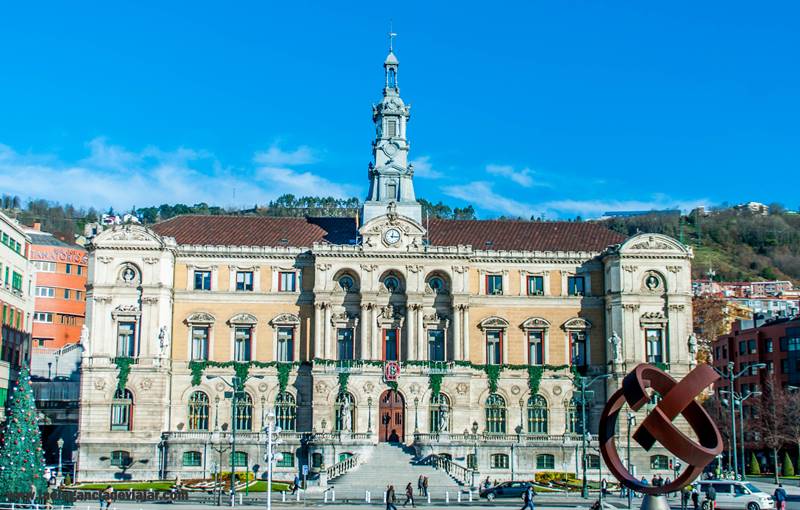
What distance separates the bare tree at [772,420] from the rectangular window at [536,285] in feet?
77.4

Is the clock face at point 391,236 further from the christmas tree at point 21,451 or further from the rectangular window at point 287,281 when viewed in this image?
the christmas tree at point 21,451

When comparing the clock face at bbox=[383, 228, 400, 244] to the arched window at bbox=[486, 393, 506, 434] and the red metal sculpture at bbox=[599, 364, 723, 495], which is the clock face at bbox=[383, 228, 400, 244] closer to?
the arched window at bbox=[486, 393, 506, 434]

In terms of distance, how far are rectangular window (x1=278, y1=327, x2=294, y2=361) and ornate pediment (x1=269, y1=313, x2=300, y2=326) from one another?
0.47 meters

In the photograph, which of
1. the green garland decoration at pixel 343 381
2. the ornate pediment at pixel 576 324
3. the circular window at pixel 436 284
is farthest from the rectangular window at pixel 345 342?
the ornate pediment at pixel 576 324

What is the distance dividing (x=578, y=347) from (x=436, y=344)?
11.4m

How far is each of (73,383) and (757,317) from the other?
2921 inches

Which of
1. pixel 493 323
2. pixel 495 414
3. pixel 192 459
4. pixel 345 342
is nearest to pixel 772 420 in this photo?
pixel 495 414

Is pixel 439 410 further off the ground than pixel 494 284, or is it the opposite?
pixel 494 284

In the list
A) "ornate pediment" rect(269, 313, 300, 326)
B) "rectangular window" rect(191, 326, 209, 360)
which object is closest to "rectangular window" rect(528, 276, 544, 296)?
"ornate pediment" rect(269, 313, 300, 326)

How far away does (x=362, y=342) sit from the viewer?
3287 inches

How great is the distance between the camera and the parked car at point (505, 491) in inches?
2544

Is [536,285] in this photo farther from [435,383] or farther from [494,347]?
[435,383]

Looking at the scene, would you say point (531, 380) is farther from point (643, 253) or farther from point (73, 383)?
point (73, 383)

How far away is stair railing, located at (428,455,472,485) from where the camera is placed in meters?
72.2
